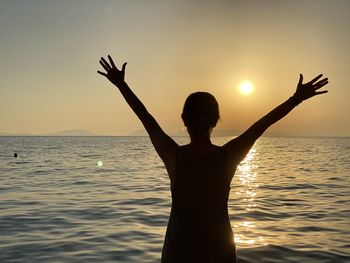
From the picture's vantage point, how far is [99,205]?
18.0 meters

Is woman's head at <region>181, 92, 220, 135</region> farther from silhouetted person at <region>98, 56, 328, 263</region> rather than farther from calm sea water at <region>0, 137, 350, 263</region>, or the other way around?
calm sea water at <region>0, 137, 350, 263</region>

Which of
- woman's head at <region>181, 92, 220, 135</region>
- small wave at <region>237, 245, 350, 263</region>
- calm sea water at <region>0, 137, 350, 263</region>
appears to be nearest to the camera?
woman's head at <region>181, 92, 220, 135</region>

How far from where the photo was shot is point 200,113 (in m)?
3.48

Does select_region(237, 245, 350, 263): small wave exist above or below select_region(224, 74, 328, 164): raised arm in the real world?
below

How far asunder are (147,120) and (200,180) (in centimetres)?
69

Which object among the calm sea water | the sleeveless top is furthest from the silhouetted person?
the calm sea water

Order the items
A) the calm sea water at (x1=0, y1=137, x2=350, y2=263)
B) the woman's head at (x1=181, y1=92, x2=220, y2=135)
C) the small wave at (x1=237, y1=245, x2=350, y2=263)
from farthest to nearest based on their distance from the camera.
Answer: the calm sea water at (x1=0, y1=137, x2=350, y2=263) → the small wave at (x1=237, y1=245, x2=350, y2=263) → the woman's head at (x1=181, y1=92, x2=220, y2=135)

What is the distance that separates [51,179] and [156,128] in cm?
2656

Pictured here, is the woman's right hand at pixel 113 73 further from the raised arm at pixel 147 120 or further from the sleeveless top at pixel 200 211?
the sleeveless top at pixel 200 211

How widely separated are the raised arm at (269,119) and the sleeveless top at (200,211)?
126 mm

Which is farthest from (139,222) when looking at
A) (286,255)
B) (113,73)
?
(113,73)

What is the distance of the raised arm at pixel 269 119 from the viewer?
11.6 ft

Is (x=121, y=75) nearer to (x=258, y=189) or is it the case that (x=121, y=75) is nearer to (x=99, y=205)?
(x=99, y=205)

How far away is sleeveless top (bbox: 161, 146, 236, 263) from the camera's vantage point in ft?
11.5
